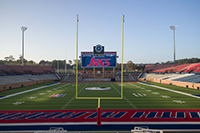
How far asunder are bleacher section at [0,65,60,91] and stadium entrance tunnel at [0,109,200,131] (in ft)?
63.0

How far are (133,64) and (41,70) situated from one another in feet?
226

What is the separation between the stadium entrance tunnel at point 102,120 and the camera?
855 cm

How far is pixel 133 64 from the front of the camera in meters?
101

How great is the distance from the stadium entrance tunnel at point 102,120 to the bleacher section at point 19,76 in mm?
19206

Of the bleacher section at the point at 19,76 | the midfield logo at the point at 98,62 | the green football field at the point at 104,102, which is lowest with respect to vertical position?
the green football field at the point at 104,102

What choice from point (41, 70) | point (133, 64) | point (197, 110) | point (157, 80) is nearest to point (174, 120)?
point (197, 110)

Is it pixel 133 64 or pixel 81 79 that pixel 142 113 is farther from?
pixel 133 64

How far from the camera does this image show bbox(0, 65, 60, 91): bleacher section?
93.0 ft

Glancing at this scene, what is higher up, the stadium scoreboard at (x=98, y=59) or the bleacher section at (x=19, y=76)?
the stadium scoreboard at (x=98, y=59)

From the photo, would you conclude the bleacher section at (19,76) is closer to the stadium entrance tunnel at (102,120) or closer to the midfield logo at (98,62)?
the stadium entrance tunnel at (102,120)

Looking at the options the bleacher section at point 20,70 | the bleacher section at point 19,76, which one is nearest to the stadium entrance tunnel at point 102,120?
the bleacher section at point 19,76

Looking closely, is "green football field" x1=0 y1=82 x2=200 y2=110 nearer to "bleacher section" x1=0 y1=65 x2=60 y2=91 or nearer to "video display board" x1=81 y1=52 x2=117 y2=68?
"video display board" x1=81 y1=52 x2=117 y2=68

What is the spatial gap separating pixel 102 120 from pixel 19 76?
35.1m

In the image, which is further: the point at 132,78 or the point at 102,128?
the point at 132,78
